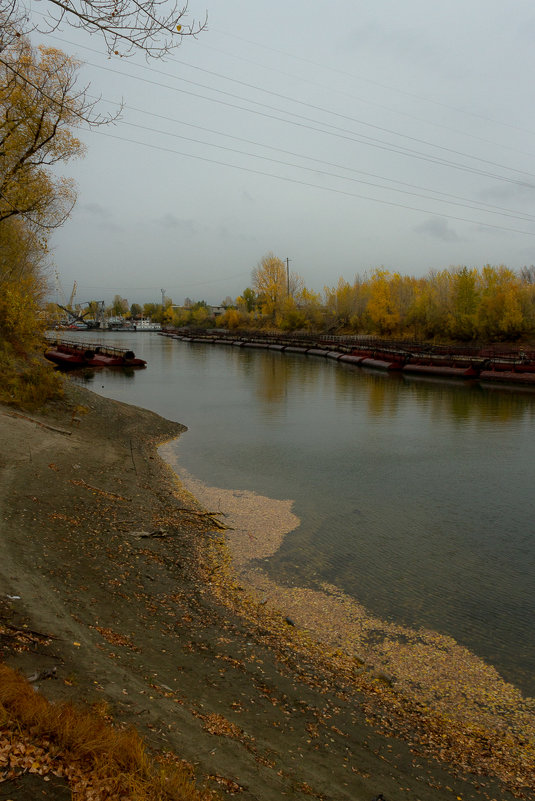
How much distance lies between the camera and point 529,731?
5.52 m

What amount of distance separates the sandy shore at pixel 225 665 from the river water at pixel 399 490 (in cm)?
89

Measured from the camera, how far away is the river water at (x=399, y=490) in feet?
27.0

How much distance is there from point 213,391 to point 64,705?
31.6 metres

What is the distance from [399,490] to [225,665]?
944 cm

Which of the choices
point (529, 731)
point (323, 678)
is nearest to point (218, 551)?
point (323, 678)

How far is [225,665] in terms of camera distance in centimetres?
572

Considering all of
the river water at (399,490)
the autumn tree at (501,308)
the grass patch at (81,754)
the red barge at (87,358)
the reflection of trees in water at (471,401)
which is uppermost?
the autumn tree at (501,308)

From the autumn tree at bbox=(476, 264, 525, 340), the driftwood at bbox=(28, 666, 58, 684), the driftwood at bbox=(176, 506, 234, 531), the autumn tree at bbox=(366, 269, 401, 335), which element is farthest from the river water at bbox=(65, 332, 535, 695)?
the autumn tree at bbox=(366, 269, 401, 335)

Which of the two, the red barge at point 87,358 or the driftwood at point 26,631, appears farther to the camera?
the red barge at point 87,358

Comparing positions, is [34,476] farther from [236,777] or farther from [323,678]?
[236,777]

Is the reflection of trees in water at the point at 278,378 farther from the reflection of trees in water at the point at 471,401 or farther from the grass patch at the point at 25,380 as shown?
the grass patch at the point at 25,380

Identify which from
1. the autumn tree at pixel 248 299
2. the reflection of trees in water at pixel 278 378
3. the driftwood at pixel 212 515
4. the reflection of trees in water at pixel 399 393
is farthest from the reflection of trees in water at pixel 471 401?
the autumn tree at pixel 248 299

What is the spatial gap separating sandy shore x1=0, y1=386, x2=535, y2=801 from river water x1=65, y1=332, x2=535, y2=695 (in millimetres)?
893

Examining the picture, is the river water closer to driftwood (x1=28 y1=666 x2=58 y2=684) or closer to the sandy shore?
the sandy shore
